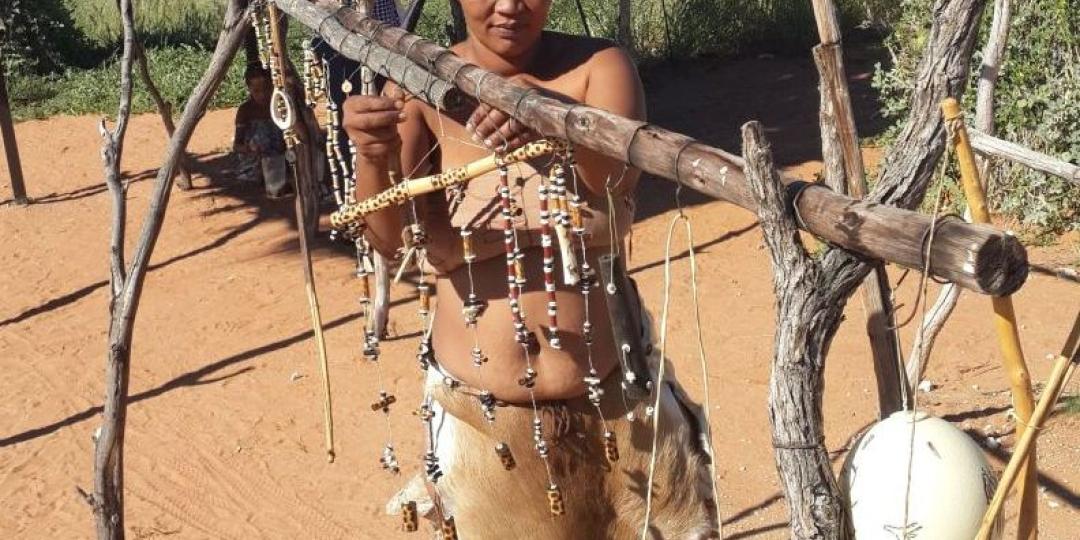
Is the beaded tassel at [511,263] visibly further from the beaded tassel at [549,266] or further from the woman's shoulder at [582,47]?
the woman's shoulder at [582,47]

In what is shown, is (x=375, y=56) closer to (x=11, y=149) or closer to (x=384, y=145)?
(x=384, y=145)

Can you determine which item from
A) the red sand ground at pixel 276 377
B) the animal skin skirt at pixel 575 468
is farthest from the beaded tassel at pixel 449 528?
the red sand ground at pixel 276 377

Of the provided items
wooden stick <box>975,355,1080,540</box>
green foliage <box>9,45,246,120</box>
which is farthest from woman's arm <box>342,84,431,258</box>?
green foliage <box>9,45,246,120</box>

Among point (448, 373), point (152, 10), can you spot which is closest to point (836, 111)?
point (448, 373)

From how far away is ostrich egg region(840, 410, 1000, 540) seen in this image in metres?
1.67

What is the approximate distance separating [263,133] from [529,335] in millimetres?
6343

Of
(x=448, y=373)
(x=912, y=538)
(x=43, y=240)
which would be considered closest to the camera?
(x=912, y=538)

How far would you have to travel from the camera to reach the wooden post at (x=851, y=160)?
2340 millimetres

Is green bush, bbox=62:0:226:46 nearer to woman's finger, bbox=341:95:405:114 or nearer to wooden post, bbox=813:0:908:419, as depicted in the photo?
woman's finger, bbox=341:95:405:114

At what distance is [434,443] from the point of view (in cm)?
266

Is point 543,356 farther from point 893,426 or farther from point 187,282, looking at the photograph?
point 187,282

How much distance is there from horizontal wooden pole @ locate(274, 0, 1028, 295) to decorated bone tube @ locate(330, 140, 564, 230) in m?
0.07

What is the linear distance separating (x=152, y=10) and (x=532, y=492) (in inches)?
526

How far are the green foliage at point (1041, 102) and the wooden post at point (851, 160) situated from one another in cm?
436
